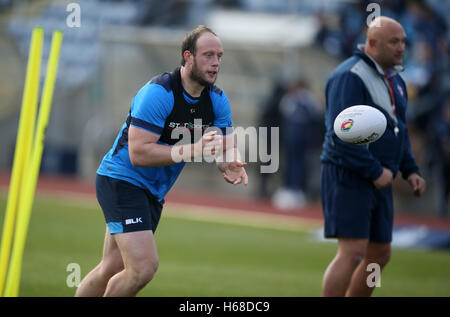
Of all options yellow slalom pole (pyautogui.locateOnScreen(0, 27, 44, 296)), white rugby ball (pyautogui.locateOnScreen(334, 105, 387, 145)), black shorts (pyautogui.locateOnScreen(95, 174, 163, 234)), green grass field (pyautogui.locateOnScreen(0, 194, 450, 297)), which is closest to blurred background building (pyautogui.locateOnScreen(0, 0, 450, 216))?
green grass field (pyautogui.locateOnScreen(0, 194, 450, 297))

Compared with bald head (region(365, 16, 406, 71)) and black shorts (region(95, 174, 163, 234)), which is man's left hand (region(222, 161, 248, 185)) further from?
bald head (region(365, 16, 406, 71))

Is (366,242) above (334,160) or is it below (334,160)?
below

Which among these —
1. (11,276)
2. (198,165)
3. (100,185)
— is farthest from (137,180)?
(198,165)

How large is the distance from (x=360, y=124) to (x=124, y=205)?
6.71 feet

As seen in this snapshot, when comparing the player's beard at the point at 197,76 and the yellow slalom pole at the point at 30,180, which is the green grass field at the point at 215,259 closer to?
the yellow slalom pole at the point at 30,180

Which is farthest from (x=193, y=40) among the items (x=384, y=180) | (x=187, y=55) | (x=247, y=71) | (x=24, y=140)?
(x=247, y=71)

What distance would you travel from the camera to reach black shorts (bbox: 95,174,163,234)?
5406 millimetres

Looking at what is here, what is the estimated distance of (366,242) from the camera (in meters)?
6.29

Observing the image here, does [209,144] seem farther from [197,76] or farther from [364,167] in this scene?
[364,167]

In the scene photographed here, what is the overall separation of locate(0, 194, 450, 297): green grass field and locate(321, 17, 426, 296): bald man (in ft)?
5.35

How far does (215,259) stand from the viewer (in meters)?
10.6

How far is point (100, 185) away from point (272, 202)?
12.4 meters
